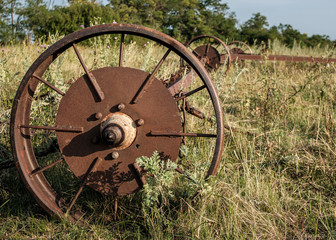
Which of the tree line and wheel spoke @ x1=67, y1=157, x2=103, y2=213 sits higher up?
the tree line

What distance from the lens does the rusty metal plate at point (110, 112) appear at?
5.90 ft

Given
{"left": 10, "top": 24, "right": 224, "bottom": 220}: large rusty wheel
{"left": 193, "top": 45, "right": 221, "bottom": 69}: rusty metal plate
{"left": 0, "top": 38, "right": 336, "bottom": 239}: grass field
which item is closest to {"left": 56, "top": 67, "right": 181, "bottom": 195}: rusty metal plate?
{"left": 10, "top": 24, "right": 224, "bottom": 220}: large rusty wheel

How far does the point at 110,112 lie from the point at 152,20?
25.5 m

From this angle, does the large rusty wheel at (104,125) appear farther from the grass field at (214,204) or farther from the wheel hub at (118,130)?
the grass field at (214,204)

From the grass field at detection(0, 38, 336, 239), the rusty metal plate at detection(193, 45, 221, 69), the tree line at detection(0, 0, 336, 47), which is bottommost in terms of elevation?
the grass field at detection(0, 38, 336, 239)

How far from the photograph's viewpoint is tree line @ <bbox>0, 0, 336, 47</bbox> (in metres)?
10.7

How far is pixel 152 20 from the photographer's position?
25781 millimetres

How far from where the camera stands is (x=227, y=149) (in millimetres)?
2814

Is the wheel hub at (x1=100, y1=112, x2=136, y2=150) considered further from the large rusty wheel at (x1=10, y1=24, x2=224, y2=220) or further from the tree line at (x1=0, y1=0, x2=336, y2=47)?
the tree line at (x1=0, y1=0, x2=336, y2=47)

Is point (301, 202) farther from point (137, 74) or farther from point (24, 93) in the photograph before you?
point (24, 93)

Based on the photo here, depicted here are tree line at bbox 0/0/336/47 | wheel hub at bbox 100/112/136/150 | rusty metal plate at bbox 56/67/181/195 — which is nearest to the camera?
wheel hub at bbox 100/112/136/150

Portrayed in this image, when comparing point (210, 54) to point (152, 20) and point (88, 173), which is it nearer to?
point (88, 173)

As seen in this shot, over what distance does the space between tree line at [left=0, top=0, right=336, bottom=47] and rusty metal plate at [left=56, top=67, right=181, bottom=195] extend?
4.26 metres

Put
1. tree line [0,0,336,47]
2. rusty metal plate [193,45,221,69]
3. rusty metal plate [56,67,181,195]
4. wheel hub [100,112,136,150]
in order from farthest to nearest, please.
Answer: tree line [0,0,336,47] < rusty metal plate [193,45,221,69] < rusty metal plate [56,67,181,195] < wheel hub [100,112,136,150]
